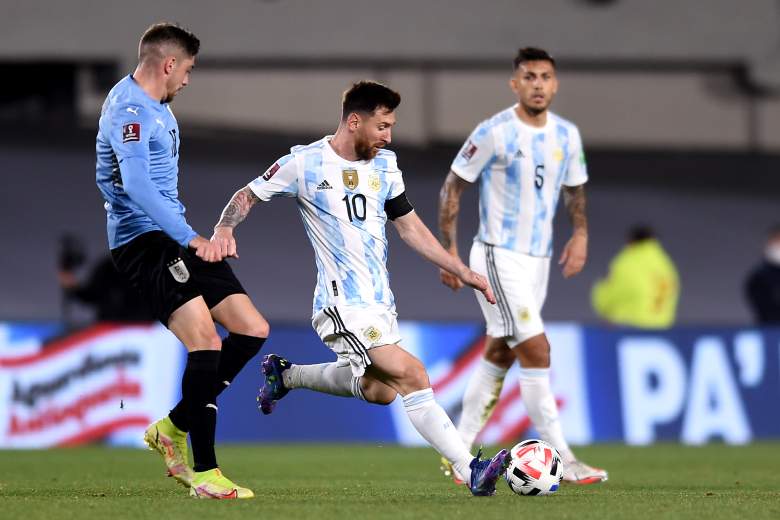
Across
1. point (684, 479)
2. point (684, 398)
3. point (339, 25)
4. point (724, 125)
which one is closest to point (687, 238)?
point (724, 125)

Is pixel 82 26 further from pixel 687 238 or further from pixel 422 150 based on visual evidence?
pixel 687 238

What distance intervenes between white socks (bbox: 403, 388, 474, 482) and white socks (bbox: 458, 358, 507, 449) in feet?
5.28

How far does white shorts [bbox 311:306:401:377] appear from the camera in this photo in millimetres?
6418

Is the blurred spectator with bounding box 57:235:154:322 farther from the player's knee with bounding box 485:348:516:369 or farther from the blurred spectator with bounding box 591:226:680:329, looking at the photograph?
the player's knee with bounding box 485:348:516:369

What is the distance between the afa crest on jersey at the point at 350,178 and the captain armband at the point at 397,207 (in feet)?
0.67

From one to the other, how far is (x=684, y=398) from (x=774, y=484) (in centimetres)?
470

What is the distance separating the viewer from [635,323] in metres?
13.6

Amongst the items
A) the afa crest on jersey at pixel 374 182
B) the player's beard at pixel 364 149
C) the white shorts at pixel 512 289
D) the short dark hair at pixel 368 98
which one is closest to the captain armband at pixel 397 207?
the afa crest on jersey at pixel 374 182

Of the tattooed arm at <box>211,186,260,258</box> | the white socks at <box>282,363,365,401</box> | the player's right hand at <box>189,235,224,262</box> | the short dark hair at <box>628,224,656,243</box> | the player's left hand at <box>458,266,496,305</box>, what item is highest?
the tattooed arm at <box>211,186,260,258</box>

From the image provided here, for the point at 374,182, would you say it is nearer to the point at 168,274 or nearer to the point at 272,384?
the point at 168,274

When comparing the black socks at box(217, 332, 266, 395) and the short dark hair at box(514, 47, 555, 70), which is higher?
the short dark hair at box(514, 47, 555, 70)

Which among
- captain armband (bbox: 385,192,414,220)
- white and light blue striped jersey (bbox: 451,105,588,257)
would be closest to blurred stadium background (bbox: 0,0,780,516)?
white and light blue striped jersey (bbox: 451,105,588,257)

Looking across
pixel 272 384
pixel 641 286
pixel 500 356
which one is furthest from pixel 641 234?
pixel 272 384

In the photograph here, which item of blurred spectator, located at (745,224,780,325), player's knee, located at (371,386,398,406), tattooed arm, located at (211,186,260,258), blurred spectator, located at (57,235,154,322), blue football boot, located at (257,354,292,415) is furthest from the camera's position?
blurred spectator, located at (745,224,780,325)
